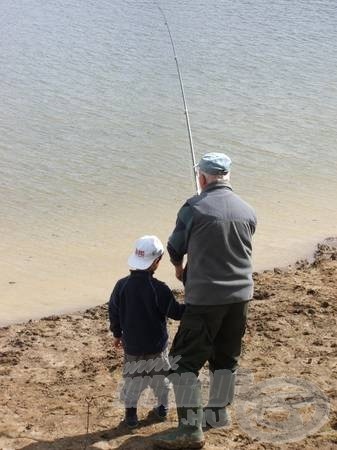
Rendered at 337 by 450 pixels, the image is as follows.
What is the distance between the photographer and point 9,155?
10.2 meters

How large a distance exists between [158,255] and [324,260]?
3493 mm

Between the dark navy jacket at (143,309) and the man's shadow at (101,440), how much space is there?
449mm

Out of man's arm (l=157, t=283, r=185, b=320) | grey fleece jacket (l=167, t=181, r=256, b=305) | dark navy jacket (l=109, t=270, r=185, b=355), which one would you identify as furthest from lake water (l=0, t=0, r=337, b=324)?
grey fleece jacket (l=167, t=181, r=256, b=305)

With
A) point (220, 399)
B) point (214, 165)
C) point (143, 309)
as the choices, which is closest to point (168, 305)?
point (143, 309)

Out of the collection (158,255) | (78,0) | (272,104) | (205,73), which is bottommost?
(158,255)

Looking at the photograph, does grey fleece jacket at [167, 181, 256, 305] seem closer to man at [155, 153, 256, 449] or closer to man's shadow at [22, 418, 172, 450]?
man at [155, 153, 256, 449]

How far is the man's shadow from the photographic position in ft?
13.6

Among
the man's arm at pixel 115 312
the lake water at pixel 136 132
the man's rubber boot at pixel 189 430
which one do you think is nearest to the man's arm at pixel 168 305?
the man's arm at pixel 115 312

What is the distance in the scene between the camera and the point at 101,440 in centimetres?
423

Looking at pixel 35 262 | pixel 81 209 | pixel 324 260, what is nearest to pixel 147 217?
pixel 81 209

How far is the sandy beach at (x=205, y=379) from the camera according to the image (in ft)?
14.0

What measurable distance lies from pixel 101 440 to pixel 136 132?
7228 millimetres

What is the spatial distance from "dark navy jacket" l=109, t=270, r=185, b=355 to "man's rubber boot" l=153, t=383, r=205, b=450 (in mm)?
345

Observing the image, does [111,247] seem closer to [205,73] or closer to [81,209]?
[81,209]
